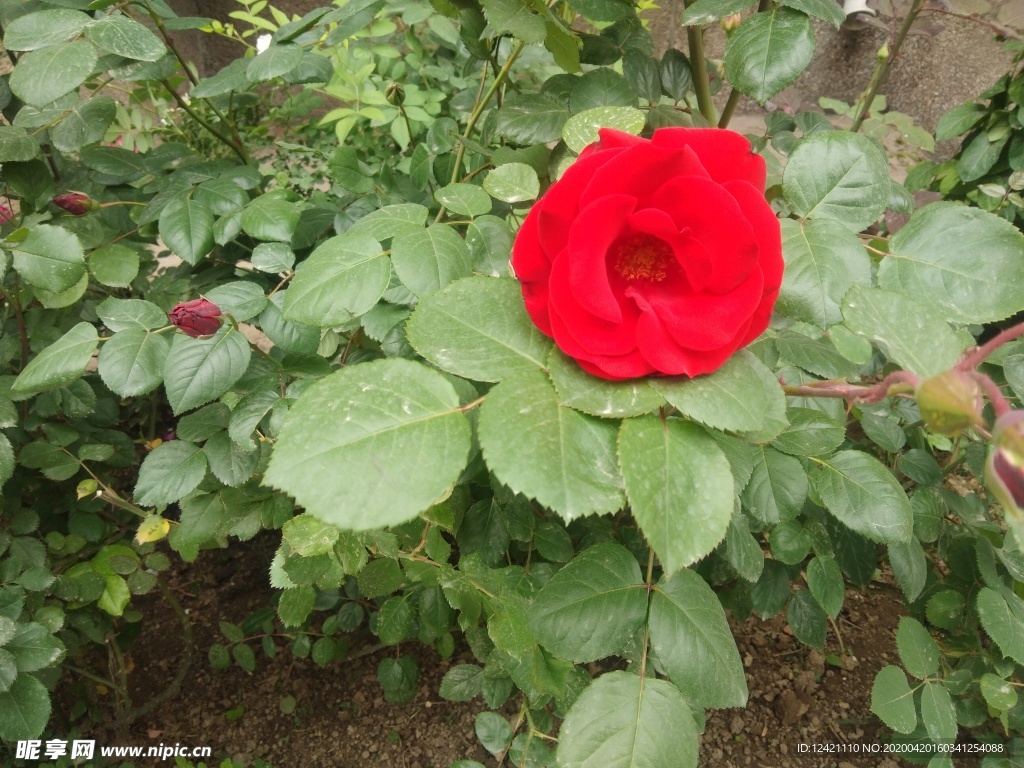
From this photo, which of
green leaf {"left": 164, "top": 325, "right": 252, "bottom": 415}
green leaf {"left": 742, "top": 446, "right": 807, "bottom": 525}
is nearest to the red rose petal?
green leaf {"left": 742, "top": 446, "right": 807, "bottom": 525}

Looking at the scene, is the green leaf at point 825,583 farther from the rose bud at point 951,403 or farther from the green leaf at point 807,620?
the rose bud at point 951,403

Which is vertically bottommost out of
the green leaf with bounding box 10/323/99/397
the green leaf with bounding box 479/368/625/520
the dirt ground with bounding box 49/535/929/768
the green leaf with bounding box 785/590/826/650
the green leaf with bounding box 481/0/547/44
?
the dirt ground with bounding box 49/535/929/768

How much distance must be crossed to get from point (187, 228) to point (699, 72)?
0.73 m

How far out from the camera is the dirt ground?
3.67ft

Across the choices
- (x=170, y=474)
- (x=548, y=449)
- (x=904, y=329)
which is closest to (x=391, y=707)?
(x=170, y=474)

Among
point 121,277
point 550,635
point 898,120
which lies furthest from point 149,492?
point 898,120

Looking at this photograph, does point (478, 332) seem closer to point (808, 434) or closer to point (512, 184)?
point (512, 184)

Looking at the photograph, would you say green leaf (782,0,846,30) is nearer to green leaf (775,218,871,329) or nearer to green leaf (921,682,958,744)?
green leaf (775,218,871,329)

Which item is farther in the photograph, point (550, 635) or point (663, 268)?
point (550, 635)

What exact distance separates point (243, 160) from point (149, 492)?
2.07 feet

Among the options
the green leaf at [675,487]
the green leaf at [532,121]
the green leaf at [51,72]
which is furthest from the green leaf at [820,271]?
the green leaf at [51,72]

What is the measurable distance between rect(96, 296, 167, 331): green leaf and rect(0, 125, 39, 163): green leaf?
32 centimetres

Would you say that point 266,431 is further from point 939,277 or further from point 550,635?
point 939,277

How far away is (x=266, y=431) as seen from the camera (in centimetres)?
78
